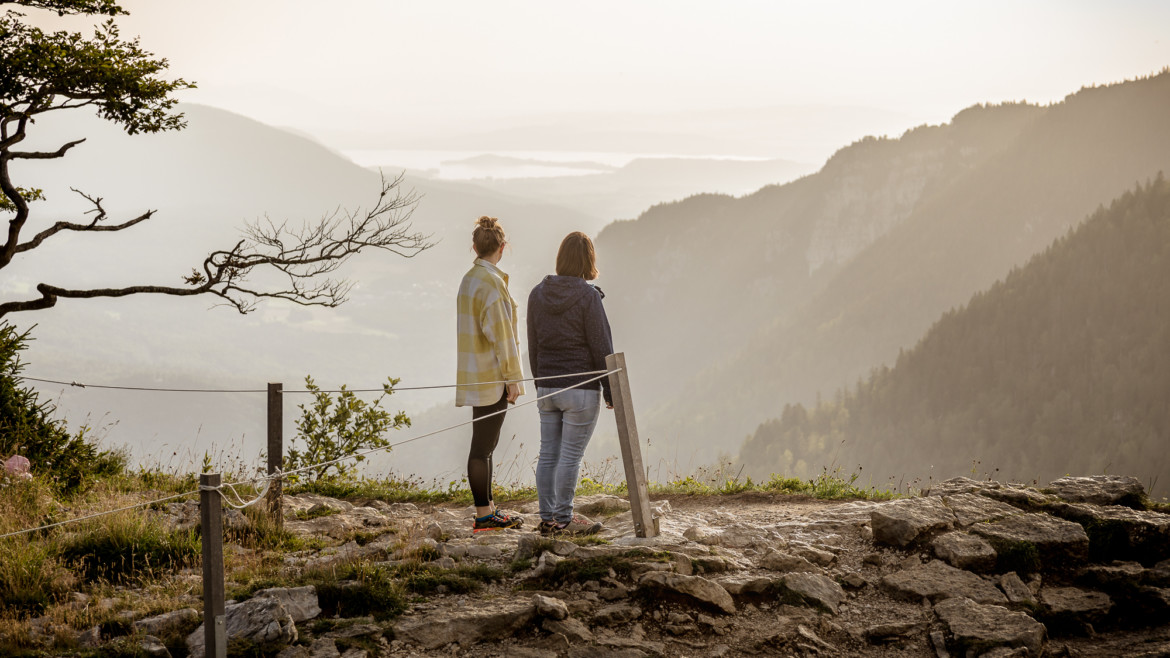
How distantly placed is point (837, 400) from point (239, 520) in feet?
476

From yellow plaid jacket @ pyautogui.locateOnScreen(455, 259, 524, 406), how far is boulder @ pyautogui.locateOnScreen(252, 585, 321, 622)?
5.68 feet

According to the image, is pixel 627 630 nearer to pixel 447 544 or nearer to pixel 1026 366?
pixel 447 544

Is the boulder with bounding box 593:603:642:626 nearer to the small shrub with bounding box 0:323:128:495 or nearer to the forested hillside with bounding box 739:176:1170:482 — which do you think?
the small shrub with bounding box 0:323:128:495

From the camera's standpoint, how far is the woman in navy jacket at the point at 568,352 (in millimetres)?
6164

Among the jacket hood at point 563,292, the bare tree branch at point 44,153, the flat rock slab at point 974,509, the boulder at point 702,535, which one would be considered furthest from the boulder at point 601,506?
the bare tree branch at point 44,153

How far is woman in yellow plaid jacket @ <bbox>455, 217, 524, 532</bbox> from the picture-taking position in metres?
6.39

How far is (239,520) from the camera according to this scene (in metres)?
7.07

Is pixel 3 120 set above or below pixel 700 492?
above

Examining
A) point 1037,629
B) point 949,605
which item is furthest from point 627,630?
point 1037,629

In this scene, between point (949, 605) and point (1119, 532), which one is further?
point (1119, 532)

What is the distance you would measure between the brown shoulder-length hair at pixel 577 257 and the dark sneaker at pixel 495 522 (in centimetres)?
219

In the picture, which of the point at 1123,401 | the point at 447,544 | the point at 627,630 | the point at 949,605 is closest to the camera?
the point at 627,630

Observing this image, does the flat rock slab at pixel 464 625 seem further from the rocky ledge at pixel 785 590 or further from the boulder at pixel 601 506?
the boulder at pixel 601 506

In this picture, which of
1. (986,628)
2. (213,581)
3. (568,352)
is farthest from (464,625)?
(986,628)
